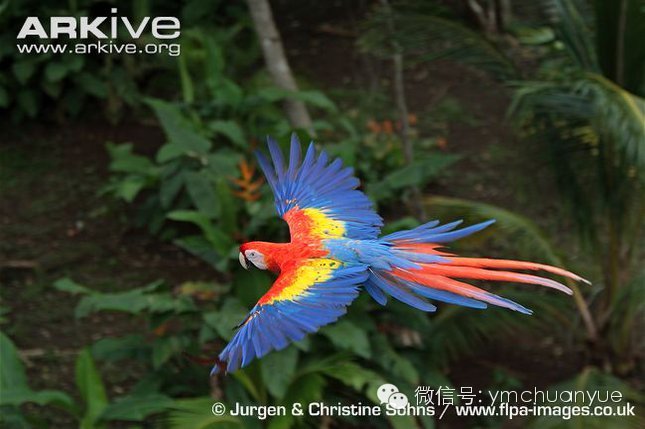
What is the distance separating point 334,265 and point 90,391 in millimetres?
2265

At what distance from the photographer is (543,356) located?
5.53m

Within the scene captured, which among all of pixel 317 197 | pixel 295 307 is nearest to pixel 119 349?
pixel 317 197

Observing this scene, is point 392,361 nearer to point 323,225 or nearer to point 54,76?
point 323,225

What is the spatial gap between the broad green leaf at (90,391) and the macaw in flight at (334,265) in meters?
1.81

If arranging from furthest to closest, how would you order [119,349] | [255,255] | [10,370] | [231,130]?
[231,130], [119,349], [10,370], [255,255]

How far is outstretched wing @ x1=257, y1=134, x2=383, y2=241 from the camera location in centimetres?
306

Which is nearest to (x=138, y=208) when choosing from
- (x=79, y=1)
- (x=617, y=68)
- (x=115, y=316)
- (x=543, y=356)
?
(x=115, y=316)

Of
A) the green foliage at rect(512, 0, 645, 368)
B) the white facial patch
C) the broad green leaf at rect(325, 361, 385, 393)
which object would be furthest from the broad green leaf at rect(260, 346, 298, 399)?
the white facial patch

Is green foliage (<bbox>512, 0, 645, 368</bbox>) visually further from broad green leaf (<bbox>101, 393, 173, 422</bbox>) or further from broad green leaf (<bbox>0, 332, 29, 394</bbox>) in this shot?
broad green leaf (<bbox>0, 332, 29, 394</bbox>)

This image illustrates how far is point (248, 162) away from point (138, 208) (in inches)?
43.4

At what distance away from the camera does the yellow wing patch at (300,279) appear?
8.59ft

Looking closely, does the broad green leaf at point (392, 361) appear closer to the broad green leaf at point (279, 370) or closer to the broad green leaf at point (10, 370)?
the broad green leaf at point (279, 370)

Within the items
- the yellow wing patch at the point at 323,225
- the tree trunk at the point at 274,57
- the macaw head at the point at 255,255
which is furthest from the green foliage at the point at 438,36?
the macaw head at the point at 255,255

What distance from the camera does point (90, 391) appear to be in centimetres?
457
